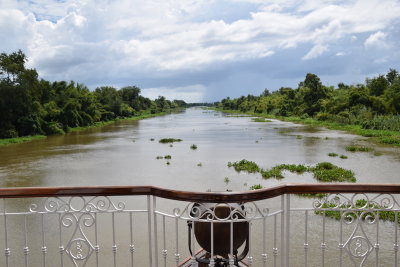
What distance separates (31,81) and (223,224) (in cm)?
3082

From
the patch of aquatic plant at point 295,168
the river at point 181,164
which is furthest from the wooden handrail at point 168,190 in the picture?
the patch of aquatic plant at point 295,168

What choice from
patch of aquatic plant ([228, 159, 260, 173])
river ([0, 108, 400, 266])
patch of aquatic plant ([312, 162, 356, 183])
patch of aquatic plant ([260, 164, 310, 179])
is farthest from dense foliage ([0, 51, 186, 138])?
patch of aquatic plant ([312, 162, 356, 183])

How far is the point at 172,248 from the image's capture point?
20.9 ft

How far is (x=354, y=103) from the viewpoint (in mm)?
35062

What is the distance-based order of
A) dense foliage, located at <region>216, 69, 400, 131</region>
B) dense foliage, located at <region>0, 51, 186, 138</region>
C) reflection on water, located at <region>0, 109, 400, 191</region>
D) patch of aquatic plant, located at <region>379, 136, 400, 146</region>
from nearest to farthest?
reflection on water, located at <region>0, 109, 400, 191</region>
patch of aquatic plant, located at <region>379, 136, 400, 146</region>
dense foliage, located at <region>0, 51, 186, 138</region>
dense foliage, located at <region>216, 69, 400, 131</region>

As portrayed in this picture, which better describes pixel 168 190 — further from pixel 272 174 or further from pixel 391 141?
pixel 391 141

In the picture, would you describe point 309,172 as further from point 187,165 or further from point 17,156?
point 17,156

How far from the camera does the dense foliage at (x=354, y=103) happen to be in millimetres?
28953

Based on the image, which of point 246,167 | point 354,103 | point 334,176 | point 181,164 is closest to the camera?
point 334,176

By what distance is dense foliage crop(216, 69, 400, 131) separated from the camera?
29.0 m

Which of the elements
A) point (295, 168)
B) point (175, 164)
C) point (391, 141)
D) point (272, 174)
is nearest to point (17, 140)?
point (175, 164)

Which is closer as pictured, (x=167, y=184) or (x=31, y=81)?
(x=167, y=184)

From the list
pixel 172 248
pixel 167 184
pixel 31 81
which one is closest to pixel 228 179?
pixel 167 184

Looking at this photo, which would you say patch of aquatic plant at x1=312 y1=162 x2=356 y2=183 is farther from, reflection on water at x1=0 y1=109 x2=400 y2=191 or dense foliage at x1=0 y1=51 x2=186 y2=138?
dense foliage at x1=0 y1=51 x2=186 y2=138
